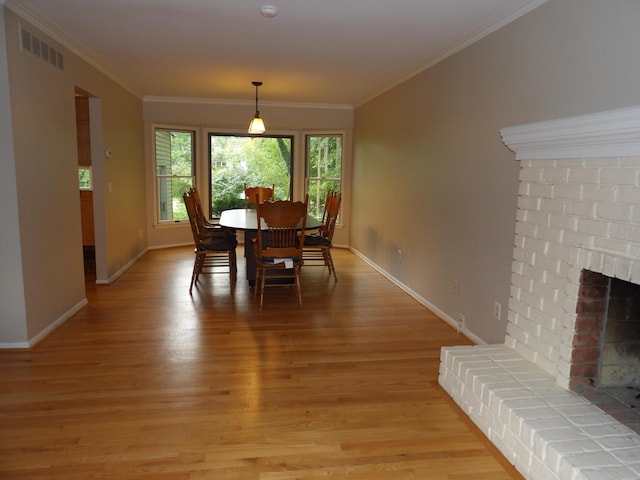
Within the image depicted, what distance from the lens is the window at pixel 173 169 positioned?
22.8 feet

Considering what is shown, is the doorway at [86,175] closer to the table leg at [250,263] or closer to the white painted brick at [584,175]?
the table leg at [250,263]

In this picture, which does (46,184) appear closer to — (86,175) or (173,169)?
(86,175)

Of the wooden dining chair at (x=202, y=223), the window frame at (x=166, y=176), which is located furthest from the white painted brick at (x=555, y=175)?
the window frame at (x=166, y=176)

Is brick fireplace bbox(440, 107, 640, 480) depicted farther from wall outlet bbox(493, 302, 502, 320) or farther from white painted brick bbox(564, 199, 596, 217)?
wall outlet bbox(493, 302, 502, 320)

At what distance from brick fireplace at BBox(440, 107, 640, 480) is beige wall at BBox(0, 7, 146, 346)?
2.79 m

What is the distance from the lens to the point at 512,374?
7.49 feet

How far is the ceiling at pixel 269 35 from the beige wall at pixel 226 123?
1.42 metres

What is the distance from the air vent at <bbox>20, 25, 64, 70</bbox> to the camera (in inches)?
119

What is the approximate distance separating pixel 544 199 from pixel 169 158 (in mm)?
5947

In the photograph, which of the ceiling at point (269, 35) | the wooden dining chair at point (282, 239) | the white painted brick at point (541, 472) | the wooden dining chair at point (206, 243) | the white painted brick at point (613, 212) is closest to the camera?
the white painted brick at point (541, 472)

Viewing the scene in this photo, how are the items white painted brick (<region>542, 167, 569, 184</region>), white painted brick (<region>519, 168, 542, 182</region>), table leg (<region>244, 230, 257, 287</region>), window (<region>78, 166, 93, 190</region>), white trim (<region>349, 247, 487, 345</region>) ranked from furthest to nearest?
window (<region>78, 166, 93, 190</region>), table leg (<region>244, 230, 257, 287</region>), white trim (<region>349, 247, 487, 345</region>), white painted brick (<region>519, 168, 542, 182</region>), white painted brick (<region>542, 167, 569, 184</region>)

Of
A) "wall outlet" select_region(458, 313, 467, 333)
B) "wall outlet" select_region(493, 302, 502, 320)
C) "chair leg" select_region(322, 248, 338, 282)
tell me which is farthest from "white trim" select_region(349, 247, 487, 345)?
"chair leg" select_region(322, 248, 338, 282)

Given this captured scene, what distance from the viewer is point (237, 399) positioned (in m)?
2.48

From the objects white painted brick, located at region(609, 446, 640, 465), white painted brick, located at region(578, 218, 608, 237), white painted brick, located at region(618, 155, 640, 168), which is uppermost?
A: white painted brick, located at region(618, 155, 640, 168)
